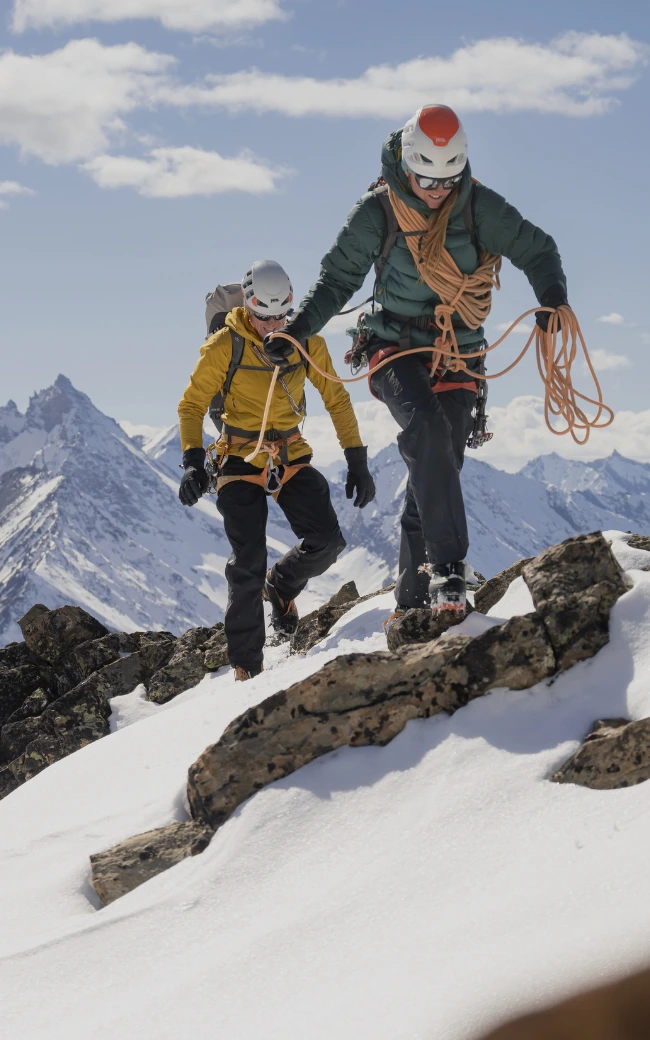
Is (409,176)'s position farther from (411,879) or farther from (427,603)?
(411,879)

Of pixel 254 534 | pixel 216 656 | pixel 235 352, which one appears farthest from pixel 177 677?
pixel 235 352

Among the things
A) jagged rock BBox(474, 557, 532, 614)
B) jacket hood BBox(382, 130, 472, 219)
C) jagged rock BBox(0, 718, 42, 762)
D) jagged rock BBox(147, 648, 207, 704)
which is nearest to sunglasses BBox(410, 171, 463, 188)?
jacket hood BBox(382, 130, 472, 219)

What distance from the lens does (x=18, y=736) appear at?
1062cm

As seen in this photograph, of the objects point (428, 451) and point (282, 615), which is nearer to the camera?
point (428, 451)

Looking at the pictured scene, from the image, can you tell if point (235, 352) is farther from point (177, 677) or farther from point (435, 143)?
point (177, 677)

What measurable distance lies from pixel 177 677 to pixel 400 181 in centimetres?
663

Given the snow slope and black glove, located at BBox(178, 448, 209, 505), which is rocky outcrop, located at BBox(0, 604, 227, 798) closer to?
black glove, located at BBox(178, 448, 209, 505)

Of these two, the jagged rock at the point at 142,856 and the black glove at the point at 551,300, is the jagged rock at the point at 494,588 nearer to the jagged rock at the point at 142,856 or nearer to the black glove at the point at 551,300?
the black glove at the point at 551,300

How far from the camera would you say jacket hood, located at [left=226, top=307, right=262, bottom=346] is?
7.91m

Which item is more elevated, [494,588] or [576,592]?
[494,588]

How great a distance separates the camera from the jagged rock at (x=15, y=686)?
38.9 feet

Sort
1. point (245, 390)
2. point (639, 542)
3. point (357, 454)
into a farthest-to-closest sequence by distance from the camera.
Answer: point (357, 454) < point (245, 390) < point (639, 542)

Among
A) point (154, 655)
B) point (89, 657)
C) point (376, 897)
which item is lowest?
point (376, 897)

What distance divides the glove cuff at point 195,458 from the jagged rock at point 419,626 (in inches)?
116
